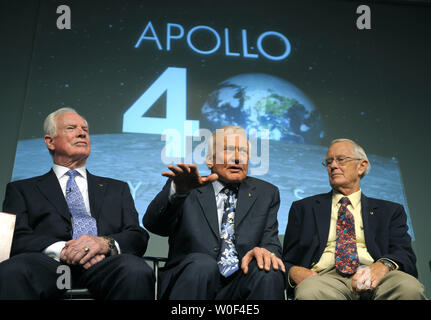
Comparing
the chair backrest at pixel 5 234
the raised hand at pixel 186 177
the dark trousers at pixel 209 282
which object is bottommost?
the dark trousers at pixel 209 282

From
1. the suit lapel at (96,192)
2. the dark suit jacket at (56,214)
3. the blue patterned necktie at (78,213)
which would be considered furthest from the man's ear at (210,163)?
the blue patterned necktie at (78,213)

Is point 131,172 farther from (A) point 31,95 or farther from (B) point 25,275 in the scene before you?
(B) point 25,275

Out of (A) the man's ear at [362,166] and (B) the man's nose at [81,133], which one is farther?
(A) the man's ear at [362,166]

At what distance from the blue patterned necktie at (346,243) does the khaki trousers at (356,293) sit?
8 centimetres

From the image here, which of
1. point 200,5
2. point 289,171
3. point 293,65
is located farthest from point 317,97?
point 200,5

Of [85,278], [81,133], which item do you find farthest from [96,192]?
[85,278]

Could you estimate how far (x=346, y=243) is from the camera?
294 cm

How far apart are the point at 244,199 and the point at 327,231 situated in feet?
1.79

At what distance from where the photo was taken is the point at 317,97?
4641mm

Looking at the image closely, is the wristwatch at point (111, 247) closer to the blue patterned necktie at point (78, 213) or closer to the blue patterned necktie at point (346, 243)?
the blue patterned necktie at point (78, 213)

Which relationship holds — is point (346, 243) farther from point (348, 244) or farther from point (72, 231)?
point (72, 231)

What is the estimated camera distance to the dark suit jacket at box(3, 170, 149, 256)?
107 inches

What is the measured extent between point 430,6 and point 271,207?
11.9 feet

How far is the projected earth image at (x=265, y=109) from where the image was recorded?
4383mm
